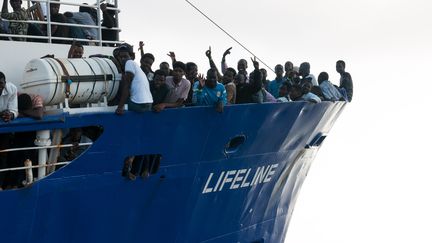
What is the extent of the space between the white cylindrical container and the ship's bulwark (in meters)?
0.30

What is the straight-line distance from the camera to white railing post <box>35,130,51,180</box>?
11.8 meters

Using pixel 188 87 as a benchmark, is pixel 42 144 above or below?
below

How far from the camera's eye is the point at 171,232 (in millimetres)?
14492

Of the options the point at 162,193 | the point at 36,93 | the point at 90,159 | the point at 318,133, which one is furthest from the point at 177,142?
the point at 318,133

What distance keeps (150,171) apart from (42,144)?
224 centimetres

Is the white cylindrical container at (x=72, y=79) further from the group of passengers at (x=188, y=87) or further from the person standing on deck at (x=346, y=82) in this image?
the person standing on deck at (x=346, y=82)

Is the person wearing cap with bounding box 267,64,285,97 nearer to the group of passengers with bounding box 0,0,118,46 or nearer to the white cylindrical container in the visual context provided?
the group of passengers with bounding box 0,0,118,46

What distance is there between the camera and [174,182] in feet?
46.2

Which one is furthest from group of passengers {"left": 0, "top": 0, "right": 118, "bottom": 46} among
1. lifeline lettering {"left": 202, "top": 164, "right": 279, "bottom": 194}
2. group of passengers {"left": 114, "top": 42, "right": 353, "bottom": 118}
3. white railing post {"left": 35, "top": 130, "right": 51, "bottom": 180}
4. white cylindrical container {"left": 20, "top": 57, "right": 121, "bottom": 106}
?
lifeline lettering {"left": 202, "top": 164, "right": 279, "bottom": 194}

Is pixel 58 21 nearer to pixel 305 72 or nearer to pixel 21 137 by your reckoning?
pixel 21 137

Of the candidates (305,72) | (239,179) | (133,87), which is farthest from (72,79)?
(305,72)

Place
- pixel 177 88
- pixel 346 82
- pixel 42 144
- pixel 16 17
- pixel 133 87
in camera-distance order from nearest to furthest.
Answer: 1. pixel 42 144
2. pixel 133 87
3. pixel 16 17
4. pixel 177 88
5. pixel 346 82

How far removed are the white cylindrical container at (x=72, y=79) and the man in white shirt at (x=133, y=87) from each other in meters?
0.23

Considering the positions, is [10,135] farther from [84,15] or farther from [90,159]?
[84,15]
